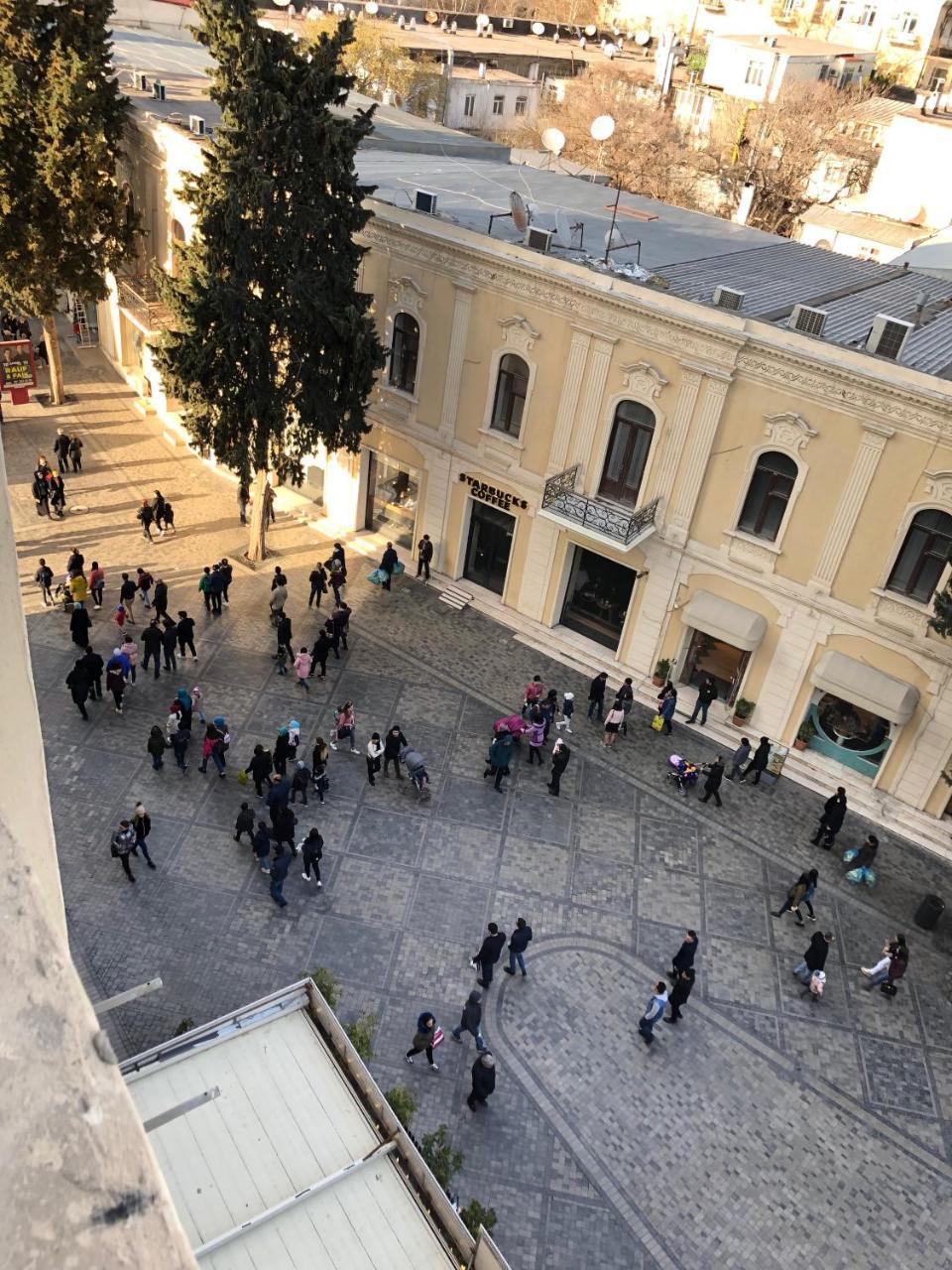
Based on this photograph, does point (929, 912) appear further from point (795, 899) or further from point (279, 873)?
point (279, 873)

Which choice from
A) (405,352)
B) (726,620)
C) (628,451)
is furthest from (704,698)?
(405,352)

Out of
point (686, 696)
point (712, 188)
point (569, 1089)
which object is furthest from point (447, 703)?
point (712, 188)

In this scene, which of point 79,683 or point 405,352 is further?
point 405,352

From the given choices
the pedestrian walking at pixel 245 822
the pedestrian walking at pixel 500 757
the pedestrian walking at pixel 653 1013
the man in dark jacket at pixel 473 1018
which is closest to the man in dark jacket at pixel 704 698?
the pedestrian walking at pixel 500 757

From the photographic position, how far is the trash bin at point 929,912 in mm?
17875

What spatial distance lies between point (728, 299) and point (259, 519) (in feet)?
42.0

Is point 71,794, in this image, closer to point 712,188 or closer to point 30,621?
point 30,621

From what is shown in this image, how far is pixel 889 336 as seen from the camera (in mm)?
18312

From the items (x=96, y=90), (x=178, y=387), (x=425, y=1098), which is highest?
(x=96, y=90)

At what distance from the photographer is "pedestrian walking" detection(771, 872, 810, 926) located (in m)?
17.5

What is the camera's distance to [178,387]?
22.5 m

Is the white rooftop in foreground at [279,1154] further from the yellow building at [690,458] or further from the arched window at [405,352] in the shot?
the arched window at [405,352]

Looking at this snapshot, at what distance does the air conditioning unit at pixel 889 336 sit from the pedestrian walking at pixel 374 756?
12324 millimetres

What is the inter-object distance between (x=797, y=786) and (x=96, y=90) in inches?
1045
